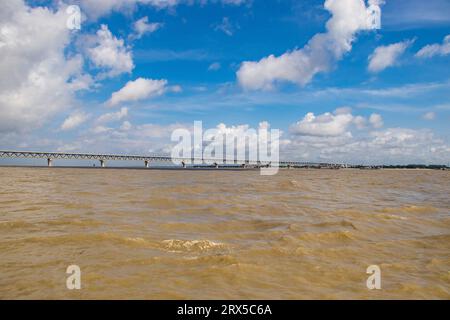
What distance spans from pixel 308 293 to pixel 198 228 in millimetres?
8084

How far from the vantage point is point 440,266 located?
10945mm

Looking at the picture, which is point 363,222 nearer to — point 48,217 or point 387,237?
point 387,237

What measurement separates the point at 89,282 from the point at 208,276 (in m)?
3.06

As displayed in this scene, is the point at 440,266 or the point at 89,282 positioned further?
the point at 440,266

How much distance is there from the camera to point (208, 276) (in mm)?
9164

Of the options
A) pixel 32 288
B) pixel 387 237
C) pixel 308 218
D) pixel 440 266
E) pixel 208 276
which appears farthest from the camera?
pixel 308 218

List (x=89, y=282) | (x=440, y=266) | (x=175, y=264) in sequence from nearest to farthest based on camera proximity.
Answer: (x=89, y=282) → (x=175, y=264) → (x=440, y=266)

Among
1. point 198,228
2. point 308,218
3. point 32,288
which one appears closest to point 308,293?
point 32,288
